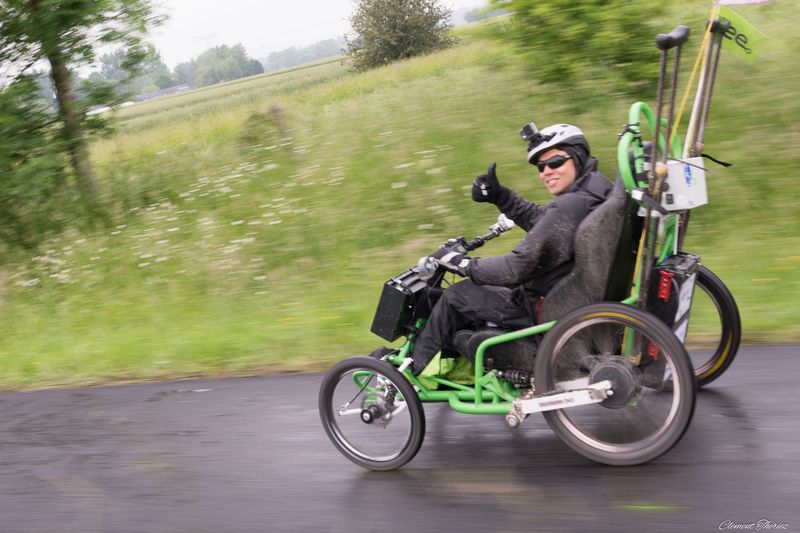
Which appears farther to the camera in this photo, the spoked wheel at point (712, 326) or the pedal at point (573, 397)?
the spoked wheel at point (712, 326)

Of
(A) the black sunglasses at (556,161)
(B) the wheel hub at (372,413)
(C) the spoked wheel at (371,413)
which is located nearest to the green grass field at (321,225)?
(C) the spoked wheel at (371,413)

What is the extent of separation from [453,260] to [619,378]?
40.2 inches

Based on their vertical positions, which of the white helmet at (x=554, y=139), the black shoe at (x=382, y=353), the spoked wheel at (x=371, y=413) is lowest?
the spoked wheel at (x=371, y=413)

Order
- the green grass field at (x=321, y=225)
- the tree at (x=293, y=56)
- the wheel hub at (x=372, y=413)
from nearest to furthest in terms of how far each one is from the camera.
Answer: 1. the wheel hub at (x=372, y=413)
2. the green grass field at (x=321, y=225)
3. the tree at (x=293, y=56)

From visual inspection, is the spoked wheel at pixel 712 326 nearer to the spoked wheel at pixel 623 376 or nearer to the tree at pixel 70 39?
the spoked wheel at pixel 623 376

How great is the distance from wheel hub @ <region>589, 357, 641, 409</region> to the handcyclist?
470mm

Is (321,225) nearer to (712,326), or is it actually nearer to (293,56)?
(712,326)

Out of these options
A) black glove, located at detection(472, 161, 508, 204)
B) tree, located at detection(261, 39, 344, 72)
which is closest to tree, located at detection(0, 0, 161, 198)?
black glove, located at detection(472, 161, 508, 204)

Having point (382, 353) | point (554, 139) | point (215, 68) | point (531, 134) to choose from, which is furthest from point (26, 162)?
point (215, 68)

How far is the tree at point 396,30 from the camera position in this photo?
59.5ft

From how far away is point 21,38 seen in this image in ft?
38.6

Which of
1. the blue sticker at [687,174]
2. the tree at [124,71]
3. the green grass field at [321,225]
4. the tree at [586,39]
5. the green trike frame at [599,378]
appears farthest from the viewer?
the tree at [124,71]

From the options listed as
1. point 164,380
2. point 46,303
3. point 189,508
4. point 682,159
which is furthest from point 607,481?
point 46,303

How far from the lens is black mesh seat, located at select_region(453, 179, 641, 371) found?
3.61 meters
